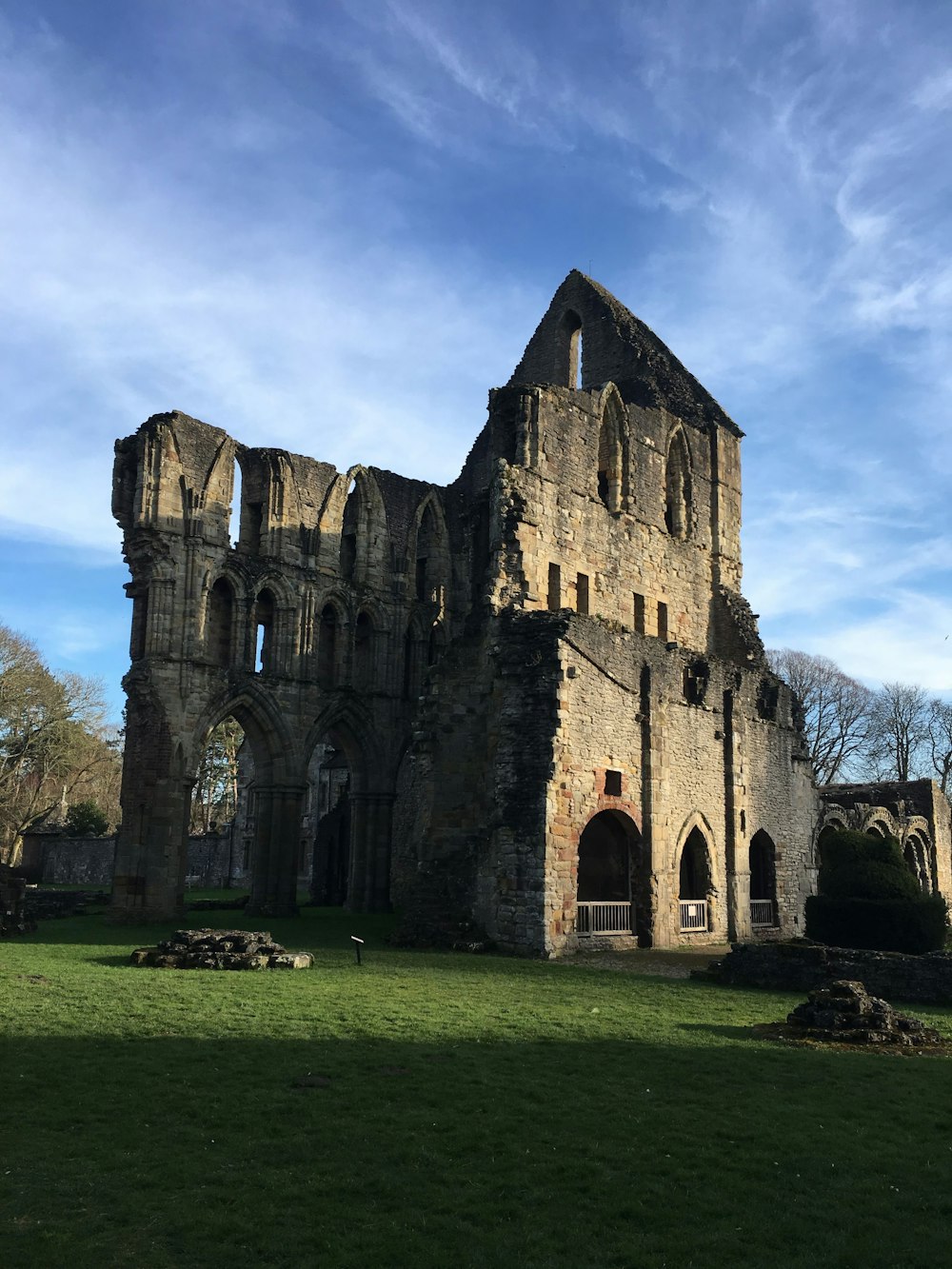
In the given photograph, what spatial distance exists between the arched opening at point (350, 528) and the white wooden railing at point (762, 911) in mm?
14144

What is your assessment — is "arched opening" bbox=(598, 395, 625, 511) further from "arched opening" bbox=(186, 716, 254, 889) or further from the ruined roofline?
"arched opening" bbox=(186, 716, 254, 889)

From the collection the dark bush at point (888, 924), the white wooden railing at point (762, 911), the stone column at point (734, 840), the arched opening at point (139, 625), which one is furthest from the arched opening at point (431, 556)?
the dark bush at point (888, 924)

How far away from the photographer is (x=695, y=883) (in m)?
23.8

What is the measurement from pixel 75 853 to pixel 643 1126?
44.8 meters

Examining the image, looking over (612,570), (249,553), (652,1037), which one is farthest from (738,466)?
(652,1037)

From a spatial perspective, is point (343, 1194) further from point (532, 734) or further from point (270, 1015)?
point (532, 734)

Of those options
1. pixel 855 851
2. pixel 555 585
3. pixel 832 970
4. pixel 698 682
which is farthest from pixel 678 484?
pixel 832 970

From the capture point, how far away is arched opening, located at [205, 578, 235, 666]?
2777cm

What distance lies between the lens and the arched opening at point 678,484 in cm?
3064

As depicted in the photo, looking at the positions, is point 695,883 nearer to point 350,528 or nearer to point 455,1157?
point 350,528

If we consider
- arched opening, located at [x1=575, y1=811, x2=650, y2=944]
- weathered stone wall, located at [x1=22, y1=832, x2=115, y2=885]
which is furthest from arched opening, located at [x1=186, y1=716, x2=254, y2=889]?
arched opening, located at [x1=575, y1=811, x2=650, y2=944]

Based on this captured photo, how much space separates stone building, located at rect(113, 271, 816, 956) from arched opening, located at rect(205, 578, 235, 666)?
0.07 meters

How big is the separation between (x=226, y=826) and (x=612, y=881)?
31170mm

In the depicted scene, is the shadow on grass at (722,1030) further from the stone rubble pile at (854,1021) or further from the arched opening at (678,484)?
the arched opening at (678,484)
